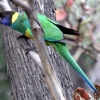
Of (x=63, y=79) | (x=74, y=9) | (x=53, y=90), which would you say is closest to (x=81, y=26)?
(x=74, y=9)

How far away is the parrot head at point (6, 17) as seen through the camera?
2520 mm

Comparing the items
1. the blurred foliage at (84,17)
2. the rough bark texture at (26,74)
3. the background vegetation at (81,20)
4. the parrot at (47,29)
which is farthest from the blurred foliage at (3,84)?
the parrot at (47,29)

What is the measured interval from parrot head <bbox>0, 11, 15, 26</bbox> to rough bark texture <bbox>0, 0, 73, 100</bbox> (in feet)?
0.48

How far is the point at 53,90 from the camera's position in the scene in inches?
55.2

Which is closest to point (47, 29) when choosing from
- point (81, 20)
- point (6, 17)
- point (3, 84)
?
point (6, 17)

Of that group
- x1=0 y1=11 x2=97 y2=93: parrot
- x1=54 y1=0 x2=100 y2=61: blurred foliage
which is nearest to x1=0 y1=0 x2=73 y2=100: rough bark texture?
x1=0 y1=11 x2=97 y2=93: parrot

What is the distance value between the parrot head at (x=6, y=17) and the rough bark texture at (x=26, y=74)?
15cm

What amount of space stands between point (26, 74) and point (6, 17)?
44cm

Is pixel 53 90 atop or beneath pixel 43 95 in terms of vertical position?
atop

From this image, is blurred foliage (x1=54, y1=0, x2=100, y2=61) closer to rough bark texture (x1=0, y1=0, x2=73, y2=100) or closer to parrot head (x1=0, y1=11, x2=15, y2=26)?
rough bark texture (x1=0, y1=0, x2=73, y2=100)

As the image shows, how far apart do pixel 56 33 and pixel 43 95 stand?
46 centimetres

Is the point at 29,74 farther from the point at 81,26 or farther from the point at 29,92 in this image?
the point at 81,26

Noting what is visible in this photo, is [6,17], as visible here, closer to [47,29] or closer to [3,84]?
[47,29]

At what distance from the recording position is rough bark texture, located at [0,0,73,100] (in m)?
2.60
